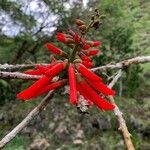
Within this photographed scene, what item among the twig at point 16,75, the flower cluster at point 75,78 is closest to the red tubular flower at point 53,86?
the flower cluster at point 75,78

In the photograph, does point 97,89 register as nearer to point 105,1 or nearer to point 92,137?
point 92,137

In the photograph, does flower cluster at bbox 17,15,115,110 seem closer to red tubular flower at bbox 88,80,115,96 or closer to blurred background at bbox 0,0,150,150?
red tubular flower at bbox 88,80,115,96

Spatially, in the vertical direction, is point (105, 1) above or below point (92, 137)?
above

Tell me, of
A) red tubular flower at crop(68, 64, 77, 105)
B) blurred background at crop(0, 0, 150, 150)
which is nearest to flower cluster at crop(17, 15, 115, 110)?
red tubular flower at crop(68, 64, 77, 105)

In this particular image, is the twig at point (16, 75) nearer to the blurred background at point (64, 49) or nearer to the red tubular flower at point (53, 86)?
the red tubular flower at point (53, 86)

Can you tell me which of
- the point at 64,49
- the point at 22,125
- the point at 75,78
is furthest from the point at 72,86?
the point at 64,49

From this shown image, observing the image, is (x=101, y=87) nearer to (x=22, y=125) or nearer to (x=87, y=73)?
(x=87, y=73)

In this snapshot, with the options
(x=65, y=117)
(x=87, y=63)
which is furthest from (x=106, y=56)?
(x=87, y=63)
